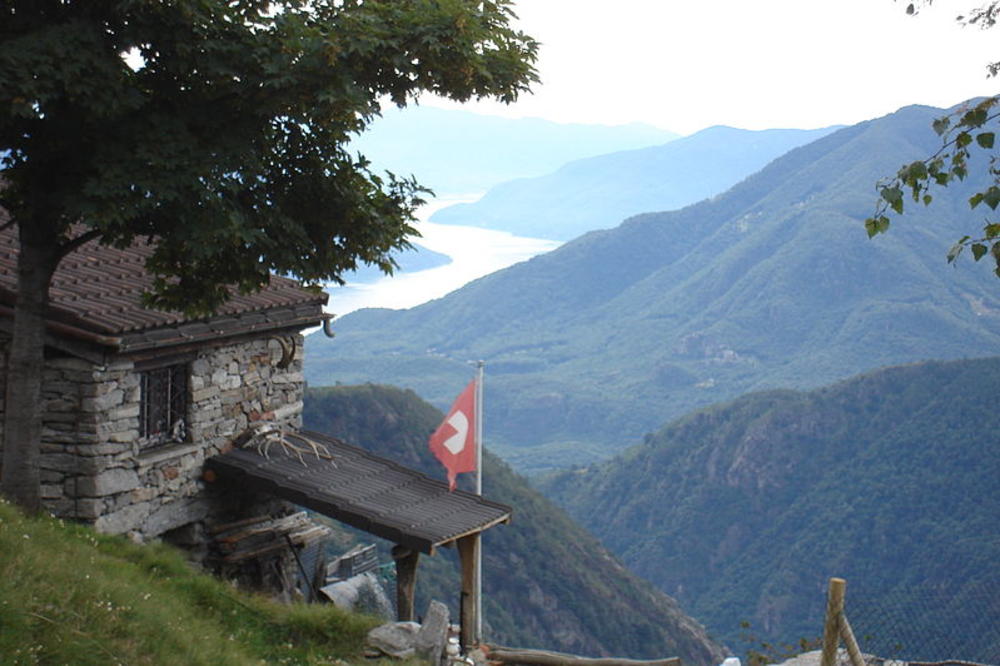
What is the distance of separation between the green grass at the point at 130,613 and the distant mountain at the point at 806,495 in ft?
132

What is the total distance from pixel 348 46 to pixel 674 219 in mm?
144421

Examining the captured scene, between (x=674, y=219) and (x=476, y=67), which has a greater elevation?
(x=674, y=219)

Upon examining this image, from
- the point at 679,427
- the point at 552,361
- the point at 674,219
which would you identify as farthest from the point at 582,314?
the point at 679,427

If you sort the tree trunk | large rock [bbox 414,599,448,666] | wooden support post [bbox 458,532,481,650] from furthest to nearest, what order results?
wooden support post [bbox 458,532,481,650]
large rock [bbox 414,599,448,666]
the tree trunk

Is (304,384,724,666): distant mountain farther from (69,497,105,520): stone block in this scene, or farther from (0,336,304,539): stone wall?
(69,497,105,520): stone block

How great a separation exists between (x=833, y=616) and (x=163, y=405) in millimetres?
7706

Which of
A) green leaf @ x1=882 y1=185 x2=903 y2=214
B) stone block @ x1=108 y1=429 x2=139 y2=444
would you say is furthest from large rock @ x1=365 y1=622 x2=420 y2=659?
green leaf @ x1=882 y1=185 x2=903 y2=214

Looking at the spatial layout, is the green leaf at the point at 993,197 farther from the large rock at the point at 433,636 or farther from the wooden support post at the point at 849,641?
the large rock at the point at 433,636

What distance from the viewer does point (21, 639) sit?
23.6 ft

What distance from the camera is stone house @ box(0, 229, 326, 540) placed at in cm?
1117

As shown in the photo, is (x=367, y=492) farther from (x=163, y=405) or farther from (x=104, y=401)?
(x=104, y=401)

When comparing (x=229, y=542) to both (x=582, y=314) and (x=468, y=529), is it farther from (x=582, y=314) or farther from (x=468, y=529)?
(x=582, y=314)

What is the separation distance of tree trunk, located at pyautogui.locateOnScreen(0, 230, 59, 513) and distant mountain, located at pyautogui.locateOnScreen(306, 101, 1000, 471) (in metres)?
75.5

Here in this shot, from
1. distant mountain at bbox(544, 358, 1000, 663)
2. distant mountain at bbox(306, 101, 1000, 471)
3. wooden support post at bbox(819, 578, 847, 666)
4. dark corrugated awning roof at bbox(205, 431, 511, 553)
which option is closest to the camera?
wooden support post at bbox(819, 578, 847, 666)
